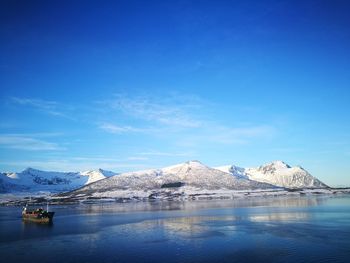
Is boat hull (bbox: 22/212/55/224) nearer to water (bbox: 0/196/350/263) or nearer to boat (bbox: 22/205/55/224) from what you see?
boat (bbox: 22/205/55/224)

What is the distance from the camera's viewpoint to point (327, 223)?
80875mm

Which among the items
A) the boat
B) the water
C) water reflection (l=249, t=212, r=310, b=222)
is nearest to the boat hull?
the boat

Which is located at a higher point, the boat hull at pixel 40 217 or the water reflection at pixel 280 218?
the boat hull at pixel 40 217

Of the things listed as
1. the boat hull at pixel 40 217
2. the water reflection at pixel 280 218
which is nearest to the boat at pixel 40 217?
the boat hull at pixel 40 217

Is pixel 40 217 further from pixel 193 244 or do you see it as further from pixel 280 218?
pixel 193 244

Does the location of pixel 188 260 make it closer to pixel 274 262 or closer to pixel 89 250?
pixel 274 262

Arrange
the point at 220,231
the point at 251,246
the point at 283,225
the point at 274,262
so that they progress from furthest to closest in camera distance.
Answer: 1. the point at 283,225
2. the point at 220,231
3. the point at 251,246
4. the point at 274,262

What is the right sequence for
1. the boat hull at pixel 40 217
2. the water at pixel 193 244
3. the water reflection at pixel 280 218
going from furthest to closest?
the boat hull at pixel 40 217 → the water reflection at pixel 280 218 → the water at pixel 193 244

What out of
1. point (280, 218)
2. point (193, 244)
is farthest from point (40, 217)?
point (193, 244)

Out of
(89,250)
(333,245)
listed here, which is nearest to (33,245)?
(89,250)

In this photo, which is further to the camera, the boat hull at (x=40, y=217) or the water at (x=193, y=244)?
the boat hull at (x=40, y=217)

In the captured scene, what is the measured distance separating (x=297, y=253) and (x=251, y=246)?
785cm

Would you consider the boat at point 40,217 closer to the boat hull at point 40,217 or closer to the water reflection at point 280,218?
the boat hull at point 40,217

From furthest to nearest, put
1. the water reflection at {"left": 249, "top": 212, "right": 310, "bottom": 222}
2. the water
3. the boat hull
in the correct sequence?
1. the boat hull
2. the water reflection at {"left": 249, "top": 212, "right": 310, "bottom": 222}
3. the water
